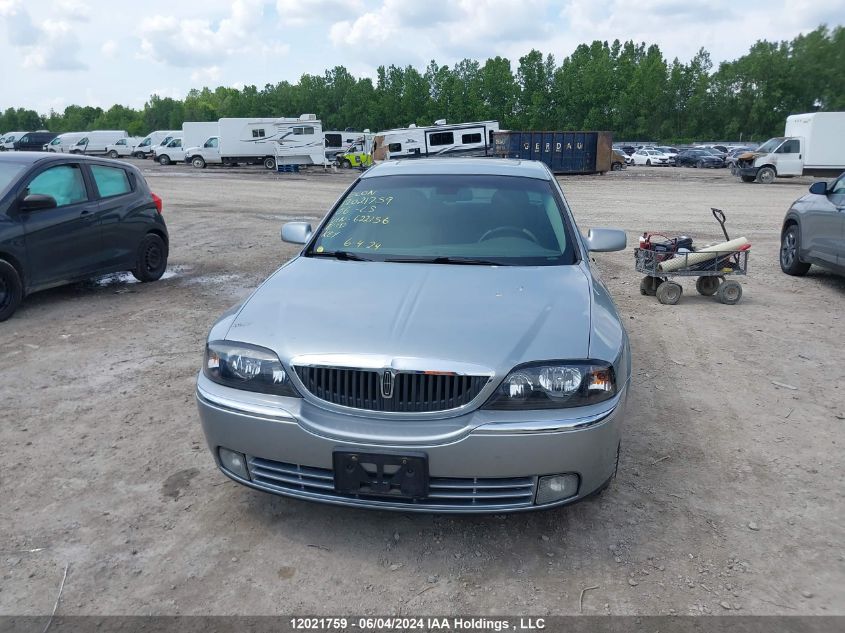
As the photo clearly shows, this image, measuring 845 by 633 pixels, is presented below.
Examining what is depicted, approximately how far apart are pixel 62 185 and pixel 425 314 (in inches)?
250

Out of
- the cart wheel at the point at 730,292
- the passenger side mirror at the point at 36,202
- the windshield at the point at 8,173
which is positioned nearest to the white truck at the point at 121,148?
the windshield at the point at 8,173

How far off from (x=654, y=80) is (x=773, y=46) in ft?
61.2

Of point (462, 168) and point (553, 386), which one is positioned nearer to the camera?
point (553, 386)

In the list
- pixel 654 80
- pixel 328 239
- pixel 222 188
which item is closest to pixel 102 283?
pixel 328 239

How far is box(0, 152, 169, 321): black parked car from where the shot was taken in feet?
23.6

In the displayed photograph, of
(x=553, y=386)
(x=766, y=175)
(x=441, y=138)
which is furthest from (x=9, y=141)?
(x=553, y=386)

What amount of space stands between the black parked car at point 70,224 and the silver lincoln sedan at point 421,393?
15.7 feet

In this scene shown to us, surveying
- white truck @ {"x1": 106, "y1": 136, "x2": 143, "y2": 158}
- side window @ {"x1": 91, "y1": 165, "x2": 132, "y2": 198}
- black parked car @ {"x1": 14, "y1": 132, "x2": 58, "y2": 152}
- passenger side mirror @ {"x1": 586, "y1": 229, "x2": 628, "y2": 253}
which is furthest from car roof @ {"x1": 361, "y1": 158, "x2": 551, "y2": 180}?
black parked car @ {"x1": 14, "y1": 132, "x2": 58, "y2": 152}

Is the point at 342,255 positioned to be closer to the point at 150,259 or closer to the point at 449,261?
the point at 449,261

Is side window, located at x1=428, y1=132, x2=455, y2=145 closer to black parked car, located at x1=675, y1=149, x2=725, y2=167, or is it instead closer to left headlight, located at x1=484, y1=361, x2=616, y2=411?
black parked car, located at x1=675, y1=149, x2=725, y2=167

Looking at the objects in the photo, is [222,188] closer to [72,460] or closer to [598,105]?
[72,460]

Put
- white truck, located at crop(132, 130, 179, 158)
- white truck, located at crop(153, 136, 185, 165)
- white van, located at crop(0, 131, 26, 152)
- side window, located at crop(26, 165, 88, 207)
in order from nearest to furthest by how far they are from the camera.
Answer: side window, located at crop(26, 165, 88, 207) < white truck, located at crop(153, 136, 185, 165) < white truck, located at crop(132, 130, 179, 158) < white van, located at crop(0, 131, 26, 152)

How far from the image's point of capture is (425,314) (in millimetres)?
3260

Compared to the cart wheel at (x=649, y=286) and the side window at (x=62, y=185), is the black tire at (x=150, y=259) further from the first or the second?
the cart wheel at (x=649, y=286)
